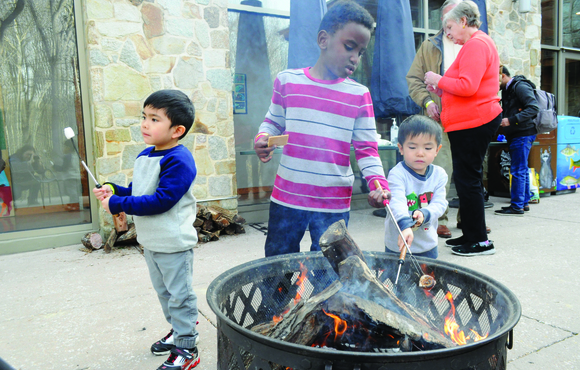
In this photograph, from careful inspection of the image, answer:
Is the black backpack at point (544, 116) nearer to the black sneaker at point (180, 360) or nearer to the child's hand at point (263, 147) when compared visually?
the child's hand at point (263, 147)

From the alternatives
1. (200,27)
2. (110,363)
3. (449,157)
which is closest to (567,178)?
(449,157)

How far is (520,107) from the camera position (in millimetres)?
5277

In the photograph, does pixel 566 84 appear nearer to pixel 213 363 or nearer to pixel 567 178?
pixel 567 178

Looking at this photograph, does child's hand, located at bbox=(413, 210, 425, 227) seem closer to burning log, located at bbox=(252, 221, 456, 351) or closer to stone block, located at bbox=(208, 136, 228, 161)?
burning log, located at bbox=(252, 221, 456, 351)

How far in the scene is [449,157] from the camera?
4355 millimetres

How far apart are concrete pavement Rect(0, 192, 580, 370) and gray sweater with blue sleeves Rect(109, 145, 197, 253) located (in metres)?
0.60

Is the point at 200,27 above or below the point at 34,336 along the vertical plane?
above

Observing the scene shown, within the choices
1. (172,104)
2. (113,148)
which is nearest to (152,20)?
(113,148)

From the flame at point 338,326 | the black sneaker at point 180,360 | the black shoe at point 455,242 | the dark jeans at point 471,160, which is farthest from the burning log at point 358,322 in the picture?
the black shoe at point 455,242

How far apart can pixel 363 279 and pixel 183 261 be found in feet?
2.82

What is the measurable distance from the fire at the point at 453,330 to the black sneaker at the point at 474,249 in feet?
6.43

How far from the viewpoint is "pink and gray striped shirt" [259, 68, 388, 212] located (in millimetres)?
2154

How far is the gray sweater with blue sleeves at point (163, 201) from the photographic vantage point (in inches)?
68.2

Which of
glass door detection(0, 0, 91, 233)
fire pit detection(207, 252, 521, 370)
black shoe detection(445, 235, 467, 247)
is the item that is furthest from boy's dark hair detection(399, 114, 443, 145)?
glass door detection(0, 0, 91, 233)
